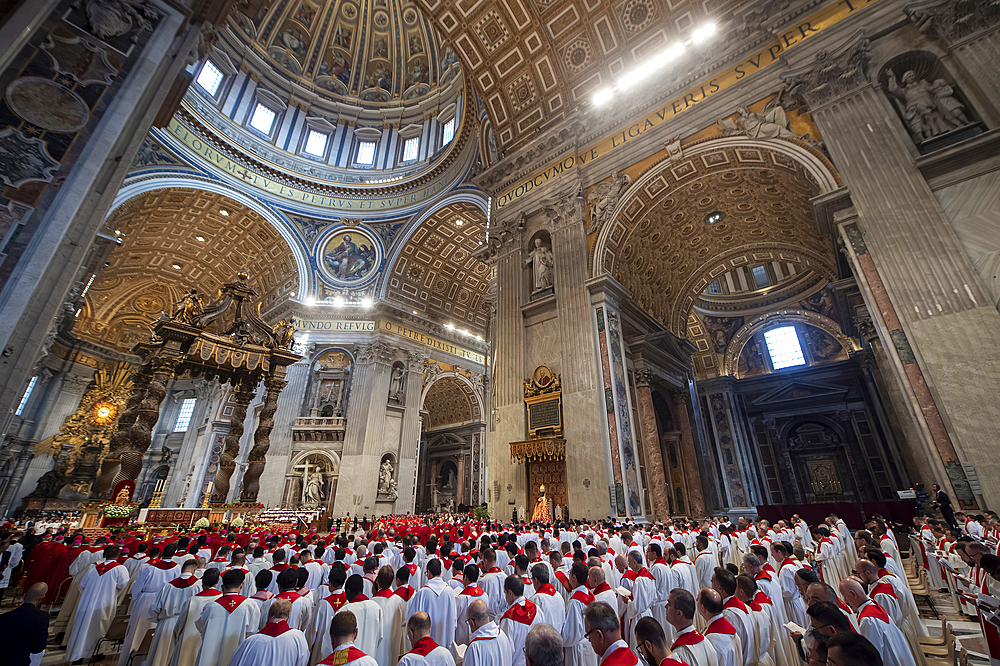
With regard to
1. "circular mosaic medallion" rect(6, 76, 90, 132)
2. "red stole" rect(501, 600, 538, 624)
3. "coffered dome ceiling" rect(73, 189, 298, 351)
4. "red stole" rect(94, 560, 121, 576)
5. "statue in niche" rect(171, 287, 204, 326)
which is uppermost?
"coffered dome ceiling" rect(73, 189, 298, 351)

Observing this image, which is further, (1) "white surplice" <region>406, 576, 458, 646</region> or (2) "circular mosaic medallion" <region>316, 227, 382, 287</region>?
(2) "circular mosaic medallion" <region>316, 227, 382, 287</region>

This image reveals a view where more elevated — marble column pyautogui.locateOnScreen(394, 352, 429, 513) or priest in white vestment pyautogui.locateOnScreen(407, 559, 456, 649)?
marble column pyautogui.locateOnScreen(394, 352, 429, 513)

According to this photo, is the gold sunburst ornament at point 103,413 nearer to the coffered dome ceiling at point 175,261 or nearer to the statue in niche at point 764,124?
the coffered dome ceiling at point 175,261

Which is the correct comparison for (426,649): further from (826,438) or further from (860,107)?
(826,438)

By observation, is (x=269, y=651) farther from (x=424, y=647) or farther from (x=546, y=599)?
(x=546, y=599)

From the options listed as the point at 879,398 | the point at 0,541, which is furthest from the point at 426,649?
the point at 879,398

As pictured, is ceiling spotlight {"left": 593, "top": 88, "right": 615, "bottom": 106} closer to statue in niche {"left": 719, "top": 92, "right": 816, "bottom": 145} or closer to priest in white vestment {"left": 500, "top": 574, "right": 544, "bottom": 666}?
statue in niche {"left": 719, "top": 92, "right": 816, "bottom": 145}

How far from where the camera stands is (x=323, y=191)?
21.8 meters

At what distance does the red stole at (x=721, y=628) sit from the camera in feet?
7.63

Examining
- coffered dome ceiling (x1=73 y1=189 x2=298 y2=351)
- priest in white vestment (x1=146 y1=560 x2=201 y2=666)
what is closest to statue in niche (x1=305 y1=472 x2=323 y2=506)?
coffered dome ceiling (x1=73 y1=189 x2=298 y2=351)

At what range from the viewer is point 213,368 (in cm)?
1234

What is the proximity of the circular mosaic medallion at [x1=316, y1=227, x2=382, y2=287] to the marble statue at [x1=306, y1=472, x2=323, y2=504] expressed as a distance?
919 centimetres

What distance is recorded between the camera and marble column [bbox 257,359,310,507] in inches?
704

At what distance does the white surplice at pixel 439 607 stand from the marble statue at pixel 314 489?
16661 millimetres
